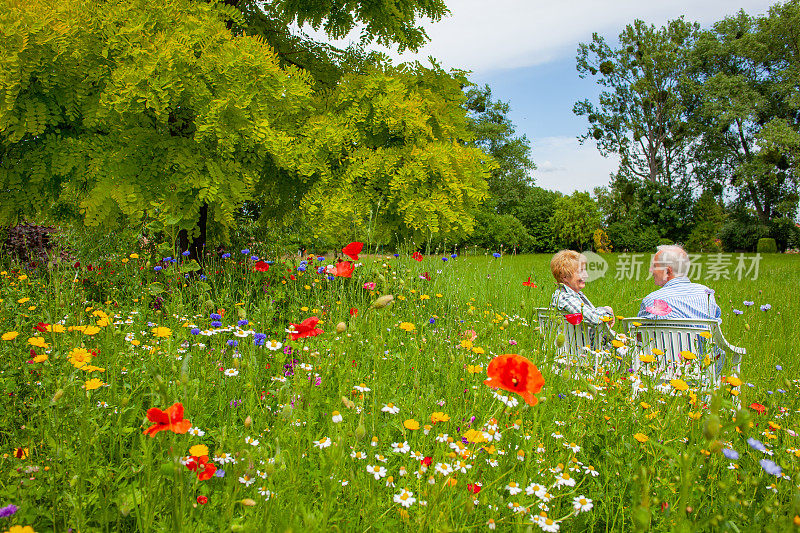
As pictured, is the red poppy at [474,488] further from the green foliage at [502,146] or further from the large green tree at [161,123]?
the green foliage at [502,146]

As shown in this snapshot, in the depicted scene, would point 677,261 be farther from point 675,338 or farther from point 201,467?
point 201,467

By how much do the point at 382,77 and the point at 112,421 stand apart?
418 centimetres

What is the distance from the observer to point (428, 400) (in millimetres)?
2266

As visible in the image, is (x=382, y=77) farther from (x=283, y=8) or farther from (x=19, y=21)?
(x=19, y=21)

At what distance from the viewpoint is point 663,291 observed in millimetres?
3871

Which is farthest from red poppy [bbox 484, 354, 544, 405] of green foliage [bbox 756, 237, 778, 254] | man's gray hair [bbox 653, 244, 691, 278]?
green foliage [bbox 756, 237, 778, 254]

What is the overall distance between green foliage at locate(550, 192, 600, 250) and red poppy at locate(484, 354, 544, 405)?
27553 mm

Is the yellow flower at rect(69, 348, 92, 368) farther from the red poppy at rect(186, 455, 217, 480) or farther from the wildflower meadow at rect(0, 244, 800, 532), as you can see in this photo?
the red poppy at rect(186, 455, 217, 480)

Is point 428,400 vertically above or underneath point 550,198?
underneath

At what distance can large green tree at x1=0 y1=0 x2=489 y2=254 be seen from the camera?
3.95 meters

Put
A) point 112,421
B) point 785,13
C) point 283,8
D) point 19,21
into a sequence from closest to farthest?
1. point 112,421
2. point 19,21
3. point 283,8
4. point 785,13

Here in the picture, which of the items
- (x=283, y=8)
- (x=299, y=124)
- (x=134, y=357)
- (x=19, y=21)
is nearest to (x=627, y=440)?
(x=134, y=357)

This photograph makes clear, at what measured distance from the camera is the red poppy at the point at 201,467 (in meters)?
1.31

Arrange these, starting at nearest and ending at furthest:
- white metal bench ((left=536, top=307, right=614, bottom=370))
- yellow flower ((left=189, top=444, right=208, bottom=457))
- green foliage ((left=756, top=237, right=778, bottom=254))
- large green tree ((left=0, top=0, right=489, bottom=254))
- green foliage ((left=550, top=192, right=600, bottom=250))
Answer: yellow flower ((left=189, top=444, right=208, bottom=457)) → white metal bench ((left=536, top=307, right=614, bottom=370)) → large green tree ((left=0, top=0, right=489, bottom=254)) → green foliage ((left=756, top=237, right=778, bottom=254)) → green foliage ((left=550, top=192, right=600, bottom=250))
